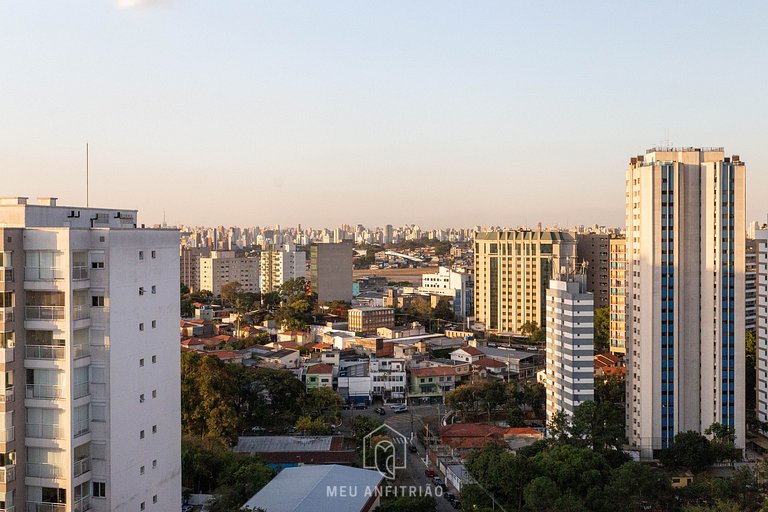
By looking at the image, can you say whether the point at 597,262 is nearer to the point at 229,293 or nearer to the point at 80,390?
the point at 229,293

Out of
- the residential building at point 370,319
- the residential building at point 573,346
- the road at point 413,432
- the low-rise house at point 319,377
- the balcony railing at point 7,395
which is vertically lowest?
the road at point 413,432

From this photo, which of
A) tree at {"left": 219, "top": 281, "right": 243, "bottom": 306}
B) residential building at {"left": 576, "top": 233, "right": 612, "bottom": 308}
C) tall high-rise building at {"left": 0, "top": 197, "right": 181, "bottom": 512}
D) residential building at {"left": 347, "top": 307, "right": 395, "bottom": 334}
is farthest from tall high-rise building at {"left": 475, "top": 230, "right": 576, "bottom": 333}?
tall high-rise building at {"left": 0, "top": 197, "right": 181, "bottom": 512}

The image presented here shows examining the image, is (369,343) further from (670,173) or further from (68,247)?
(68,247)

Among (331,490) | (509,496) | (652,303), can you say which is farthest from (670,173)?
(331,490)

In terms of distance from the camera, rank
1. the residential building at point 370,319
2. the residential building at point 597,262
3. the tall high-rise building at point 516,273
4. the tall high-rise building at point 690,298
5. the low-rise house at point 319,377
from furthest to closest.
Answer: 1. the residential building at point 597,262
2. the tall high-rise building at point 516,273
3. the residential building at point 370,319
4. the low-rise house at point 319,377
5. the tall high-rise building at point 690,298

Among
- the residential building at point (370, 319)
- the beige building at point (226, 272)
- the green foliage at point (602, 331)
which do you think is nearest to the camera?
the green foliage at point (602, 331)

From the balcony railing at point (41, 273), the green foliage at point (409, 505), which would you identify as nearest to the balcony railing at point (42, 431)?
the balcony railing at point (41, 273)

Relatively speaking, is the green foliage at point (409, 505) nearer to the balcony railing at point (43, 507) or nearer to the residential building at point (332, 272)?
the balcony railing at point (43, 507)
